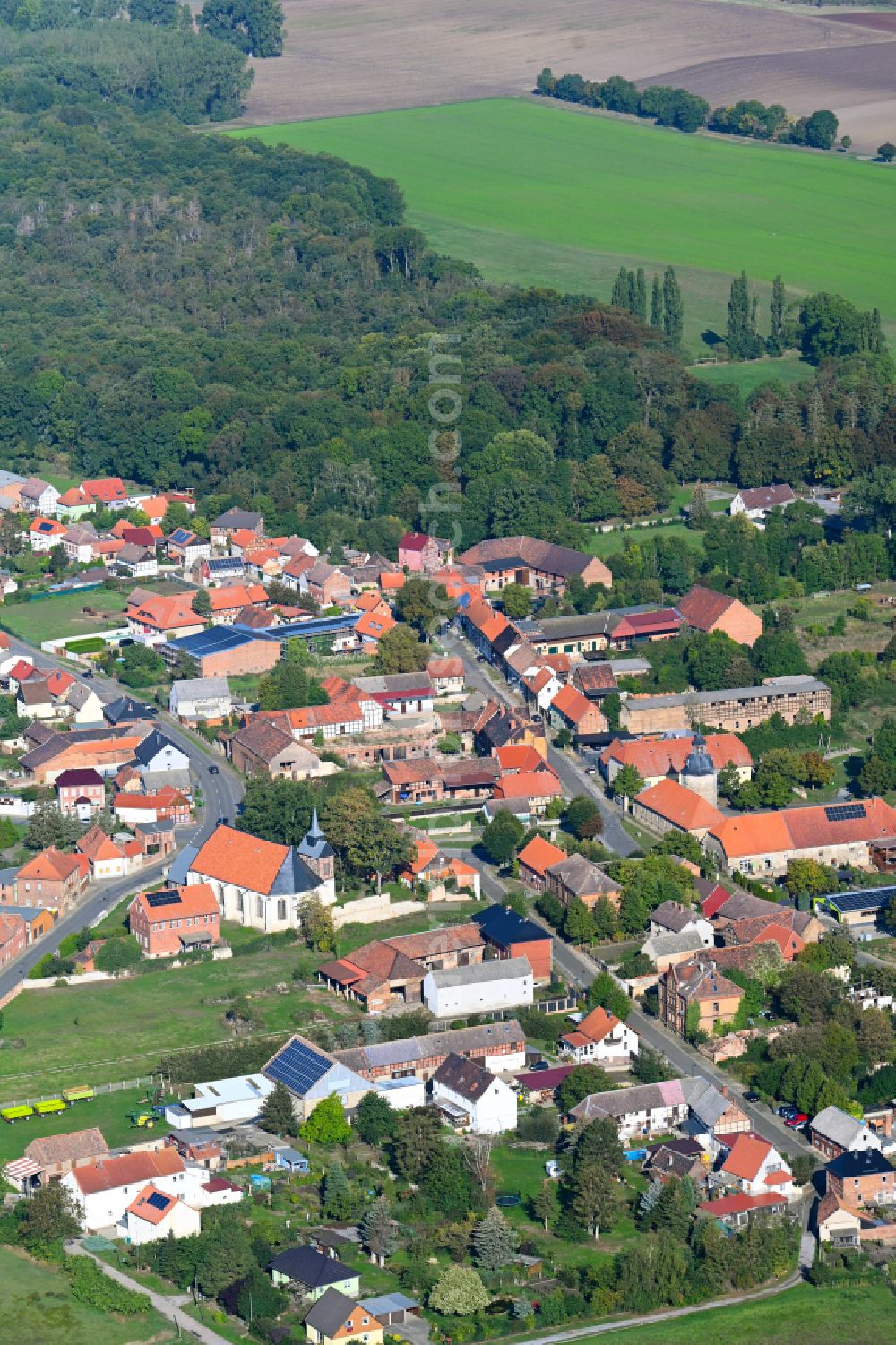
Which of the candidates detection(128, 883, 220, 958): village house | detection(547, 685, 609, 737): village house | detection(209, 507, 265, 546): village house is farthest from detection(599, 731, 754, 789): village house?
detection(209, 507, 265, 546): village house

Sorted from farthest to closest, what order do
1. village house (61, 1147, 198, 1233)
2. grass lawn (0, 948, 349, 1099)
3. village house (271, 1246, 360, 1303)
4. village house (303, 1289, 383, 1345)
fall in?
grass lawn (0, 948, 349, 1099), village house (61, 1147, 198, 1233), village house (271, 1246, 360, 1303), village house (303, 1289, 383, 1345)

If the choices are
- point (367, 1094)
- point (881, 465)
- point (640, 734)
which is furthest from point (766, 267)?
point (367, 1094)

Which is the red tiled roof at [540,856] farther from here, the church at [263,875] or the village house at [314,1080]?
the village house at [314,1080]

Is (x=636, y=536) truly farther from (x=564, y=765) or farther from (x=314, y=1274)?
(x=314, y=1274)

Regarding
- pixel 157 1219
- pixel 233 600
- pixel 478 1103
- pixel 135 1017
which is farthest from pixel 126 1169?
pixel 233 600

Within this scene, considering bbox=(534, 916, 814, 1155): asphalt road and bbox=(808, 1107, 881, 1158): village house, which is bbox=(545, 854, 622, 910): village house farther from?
bbox=(808, 1107, 881, 1158): village house
